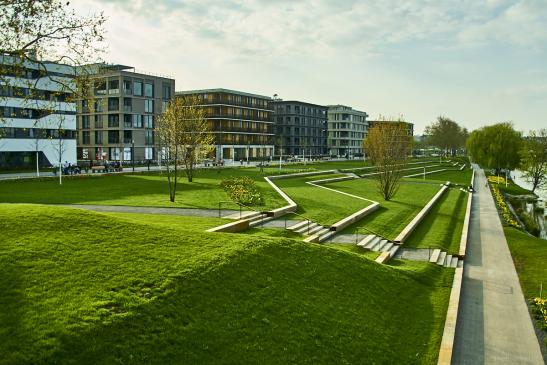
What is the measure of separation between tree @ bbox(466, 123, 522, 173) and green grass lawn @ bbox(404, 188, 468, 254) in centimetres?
4327

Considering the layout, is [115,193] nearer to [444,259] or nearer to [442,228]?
[442,228]

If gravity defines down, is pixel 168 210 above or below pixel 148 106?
below

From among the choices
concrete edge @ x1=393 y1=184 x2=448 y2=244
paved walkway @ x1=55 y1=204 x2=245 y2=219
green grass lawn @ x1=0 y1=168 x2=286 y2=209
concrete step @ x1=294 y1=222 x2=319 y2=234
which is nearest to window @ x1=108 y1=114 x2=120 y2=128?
green grass lawn @ x1=0 y1=168 x2=286 y2=209

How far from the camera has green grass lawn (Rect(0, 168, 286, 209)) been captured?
31.3 m

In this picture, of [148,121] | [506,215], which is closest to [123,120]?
[148,121]

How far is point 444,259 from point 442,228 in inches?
331

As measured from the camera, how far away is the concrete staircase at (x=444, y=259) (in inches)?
A: 922

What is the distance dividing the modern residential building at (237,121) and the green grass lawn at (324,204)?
58512 millimetres

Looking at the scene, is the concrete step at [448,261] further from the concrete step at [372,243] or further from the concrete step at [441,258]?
the concrete step at [372,243]

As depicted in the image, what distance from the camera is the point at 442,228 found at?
32.0m

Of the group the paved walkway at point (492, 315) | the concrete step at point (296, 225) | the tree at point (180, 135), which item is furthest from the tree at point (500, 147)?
the concrete step at point (296, 225)

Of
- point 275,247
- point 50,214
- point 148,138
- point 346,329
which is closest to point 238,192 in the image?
point 275,247

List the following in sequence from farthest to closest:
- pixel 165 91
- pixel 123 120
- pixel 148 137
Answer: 1. pixel 165 91
2. pixel 148 137
3. pixel 123 120

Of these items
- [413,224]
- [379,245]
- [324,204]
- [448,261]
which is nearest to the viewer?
[448,261]
